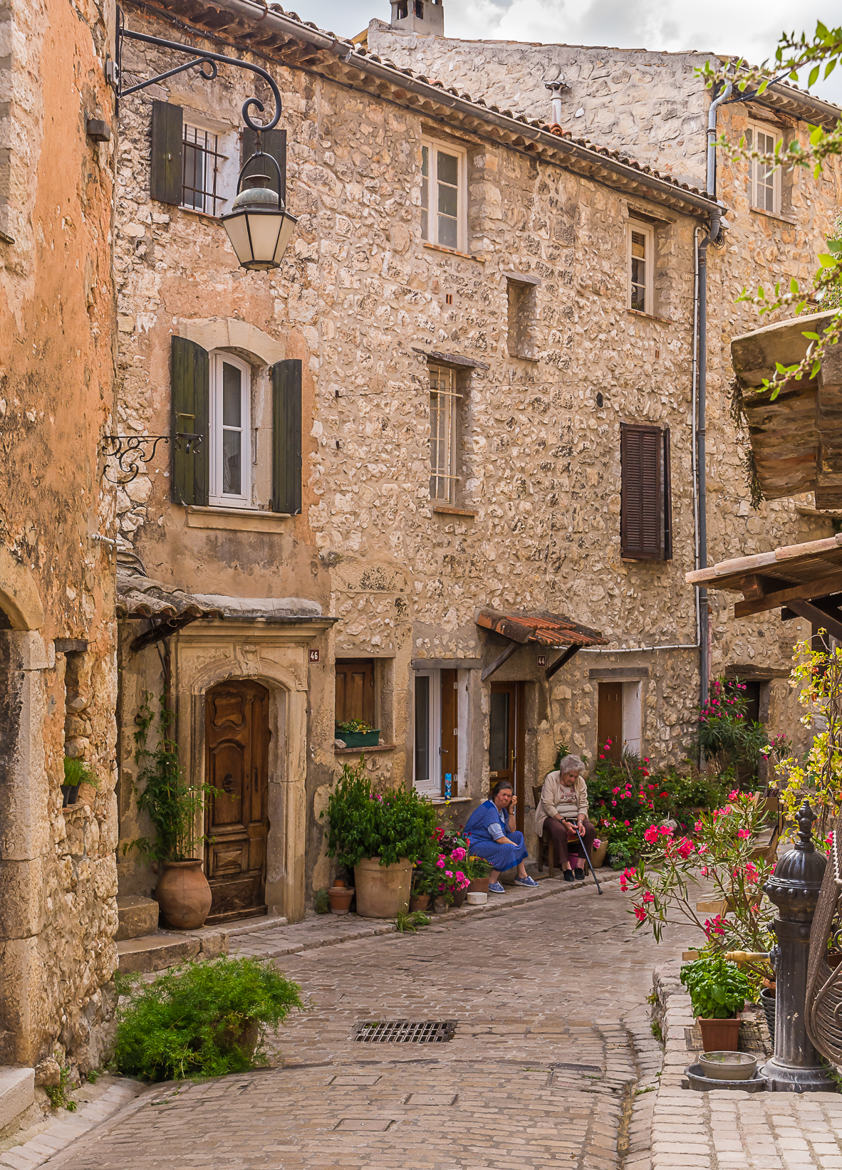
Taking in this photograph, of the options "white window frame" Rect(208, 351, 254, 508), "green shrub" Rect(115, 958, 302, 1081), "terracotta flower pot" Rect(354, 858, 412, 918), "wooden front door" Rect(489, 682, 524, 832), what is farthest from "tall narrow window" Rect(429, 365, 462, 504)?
"green shrub" Rect(115, 958, 302, 1081)

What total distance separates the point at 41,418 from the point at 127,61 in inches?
225

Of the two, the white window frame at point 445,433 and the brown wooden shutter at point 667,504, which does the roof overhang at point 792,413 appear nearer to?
the white window frame at point 445,433

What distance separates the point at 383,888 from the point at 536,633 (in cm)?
317

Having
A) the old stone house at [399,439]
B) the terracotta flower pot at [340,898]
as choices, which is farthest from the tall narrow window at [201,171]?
the terracotta flower pot at [340,898]

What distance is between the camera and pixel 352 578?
12523 mm

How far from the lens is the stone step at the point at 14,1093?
5.57 meters

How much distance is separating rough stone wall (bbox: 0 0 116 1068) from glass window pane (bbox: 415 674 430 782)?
638 cm

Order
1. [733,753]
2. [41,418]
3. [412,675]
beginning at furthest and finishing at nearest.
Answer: [733,753], [412,675], [41,418]

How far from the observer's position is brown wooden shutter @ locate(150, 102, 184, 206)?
1090cm

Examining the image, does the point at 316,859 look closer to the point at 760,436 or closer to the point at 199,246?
the point at 199,246

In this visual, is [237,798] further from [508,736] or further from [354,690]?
[508,736]

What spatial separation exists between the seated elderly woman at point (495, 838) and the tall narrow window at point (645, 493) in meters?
3.96

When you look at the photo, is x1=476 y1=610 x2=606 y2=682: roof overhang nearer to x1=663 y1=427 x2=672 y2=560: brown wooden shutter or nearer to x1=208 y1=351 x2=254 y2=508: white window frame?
x1=663 y1=427 x2=672 y2=560: brown wooden shutter

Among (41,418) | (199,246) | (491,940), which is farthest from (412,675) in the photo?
(41,418)
